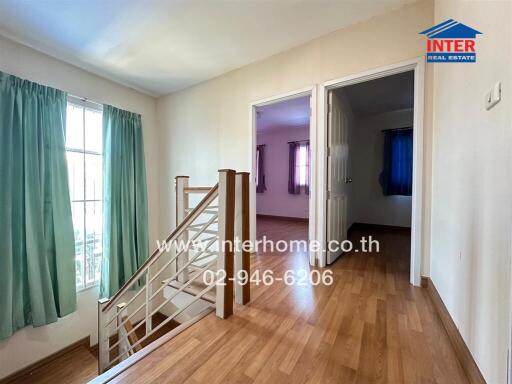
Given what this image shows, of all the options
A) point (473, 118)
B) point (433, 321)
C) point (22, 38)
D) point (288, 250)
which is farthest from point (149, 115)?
point (433, 321)

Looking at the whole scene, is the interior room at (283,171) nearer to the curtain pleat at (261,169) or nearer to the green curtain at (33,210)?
the curtain pleat at (261,169)

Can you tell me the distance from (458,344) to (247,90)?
304 cm

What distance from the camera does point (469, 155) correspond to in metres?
1.08

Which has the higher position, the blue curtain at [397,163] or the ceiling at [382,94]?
the ceiling at [382,94]

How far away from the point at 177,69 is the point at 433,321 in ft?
12.5

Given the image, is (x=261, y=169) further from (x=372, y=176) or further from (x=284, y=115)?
(x=372, y=176)

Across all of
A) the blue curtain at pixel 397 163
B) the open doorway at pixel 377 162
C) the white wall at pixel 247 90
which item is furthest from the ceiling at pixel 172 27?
the blue curtain at pixel 397 163

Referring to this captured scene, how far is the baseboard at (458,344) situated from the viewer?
926mm

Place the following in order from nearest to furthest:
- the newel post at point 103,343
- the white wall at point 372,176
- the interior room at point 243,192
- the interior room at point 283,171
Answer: the interior room at point 243,192
the newel post at point 103,343
the white wall at point 372,176
the interior room at point 283,171

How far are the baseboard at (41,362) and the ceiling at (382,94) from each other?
5.07 meters

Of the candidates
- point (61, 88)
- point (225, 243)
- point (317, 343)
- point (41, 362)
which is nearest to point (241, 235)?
point (225, 243)

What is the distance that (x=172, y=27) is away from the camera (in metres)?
2.13

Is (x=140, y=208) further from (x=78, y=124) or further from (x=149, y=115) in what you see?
(x=149, y=115)

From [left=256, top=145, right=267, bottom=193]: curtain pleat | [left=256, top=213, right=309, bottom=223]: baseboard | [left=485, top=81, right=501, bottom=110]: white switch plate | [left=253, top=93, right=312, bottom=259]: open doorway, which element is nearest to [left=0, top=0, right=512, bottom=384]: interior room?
[left=485, top=81, right=501, bottom=110]: white switch plate
